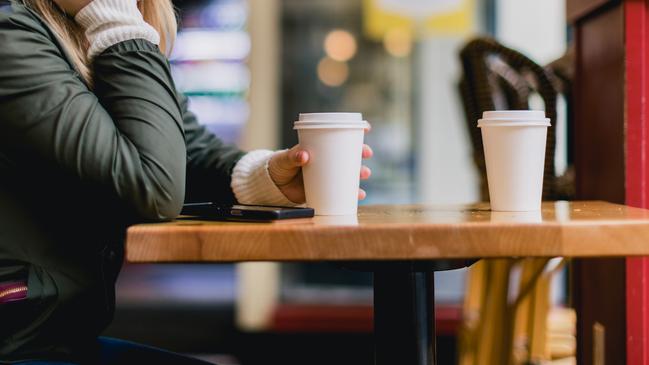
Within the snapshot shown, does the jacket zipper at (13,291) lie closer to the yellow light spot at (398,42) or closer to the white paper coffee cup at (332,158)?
the white paper coffee cup at (332,158)

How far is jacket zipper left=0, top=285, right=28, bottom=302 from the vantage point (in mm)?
1107

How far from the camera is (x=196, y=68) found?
5668mm

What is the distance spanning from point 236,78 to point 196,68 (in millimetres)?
287

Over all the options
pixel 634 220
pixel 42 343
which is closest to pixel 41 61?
pixel 42 343

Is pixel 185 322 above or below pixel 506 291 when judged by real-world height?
below

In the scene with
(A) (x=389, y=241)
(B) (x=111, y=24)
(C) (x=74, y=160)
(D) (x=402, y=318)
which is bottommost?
(D) (x=402, y=318)

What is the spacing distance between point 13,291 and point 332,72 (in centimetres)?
340

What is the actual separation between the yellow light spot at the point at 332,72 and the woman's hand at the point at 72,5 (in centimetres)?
318

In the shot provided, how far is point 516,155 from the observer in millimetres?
1210

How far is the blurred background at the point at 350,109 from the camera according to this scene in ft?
13.3

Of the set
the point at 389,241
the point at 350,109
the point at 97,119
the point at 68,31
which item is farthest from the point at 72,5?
the point at 350,109

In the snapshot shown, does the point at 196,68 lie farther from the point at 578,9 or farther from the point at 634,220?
the point at 634,220

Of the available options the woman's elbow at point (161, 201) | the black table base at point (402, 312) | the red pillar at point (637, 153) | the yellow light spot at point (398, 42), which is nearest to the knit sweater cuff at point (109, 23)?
the woman's elbow at point (161, 201)

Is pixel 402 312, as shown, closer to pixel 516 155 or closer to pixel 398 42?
pixel 516 155
